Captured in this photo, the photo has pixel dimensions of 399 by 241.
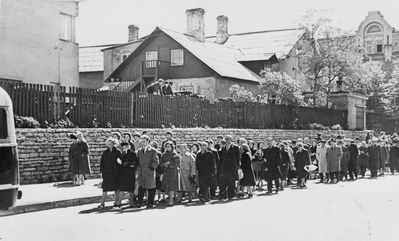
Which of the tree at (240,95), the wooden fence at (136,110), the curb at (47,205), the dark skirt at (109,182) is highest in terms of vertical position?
the tree at (240,95)

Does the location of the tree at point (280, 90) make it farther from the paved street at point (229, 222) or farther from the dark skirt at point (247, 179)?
the paved street at point (229, 222)

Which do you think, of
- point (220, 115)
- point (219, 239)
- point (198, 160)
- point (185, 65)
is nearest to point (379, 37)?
point (185, 65)

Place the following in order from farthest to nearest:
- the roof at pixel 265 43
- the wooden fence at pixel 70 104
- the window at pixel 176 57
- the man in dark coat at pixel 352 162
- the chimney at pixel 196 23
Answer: the roof at pixel 265 43 < the chimney at pixel 196 23 < the window at pixel 176 57 < the man in dark coat at pixel 352 162 < the wooden fence at pixel 70 104

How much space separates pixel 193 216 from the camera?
38.5ft

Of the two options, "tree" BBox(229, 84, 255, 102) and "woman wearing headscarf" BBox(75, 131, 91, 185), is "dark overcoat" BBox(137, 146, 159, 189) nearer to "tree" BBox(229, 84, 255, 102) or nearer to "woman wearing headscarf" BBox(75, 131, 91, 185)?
"woman wearing headscarf" BBox(75, 131, 91, 185)

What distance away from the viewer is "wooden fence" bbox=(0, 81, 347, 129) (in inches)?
723

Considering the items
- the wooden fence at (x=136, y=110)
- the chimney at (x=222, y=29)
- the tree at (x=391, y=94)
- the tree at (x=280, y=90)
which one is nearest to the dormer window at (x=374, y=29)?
the tree at (x=391, y=94)

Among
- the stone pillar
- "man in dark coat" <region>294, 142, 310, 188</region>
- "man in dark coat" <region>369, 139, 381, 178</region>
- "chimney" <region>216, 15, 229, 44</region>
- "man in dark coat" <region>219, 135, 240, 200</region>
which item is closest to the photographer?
"man in dark coat" <region>219, 135, 240, 200</region>

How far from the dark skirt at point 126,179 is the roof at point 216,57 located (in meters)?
25.0

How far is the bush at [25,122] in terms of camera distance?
57.0 feet

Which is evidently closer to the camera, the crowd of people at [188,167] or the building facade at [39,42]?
the crowd of people at [188,167]

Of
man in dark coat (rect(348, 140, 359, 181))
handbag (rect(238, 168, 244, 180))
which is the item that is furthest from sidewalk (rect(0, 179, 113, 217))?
man in dark coat (rect(348, 140, 359, 181))

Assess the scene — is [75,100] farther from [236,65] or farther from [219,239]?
[236,65]

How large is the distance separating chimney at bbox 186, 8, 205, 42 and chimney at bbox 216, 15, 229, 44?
6501 millimetres
